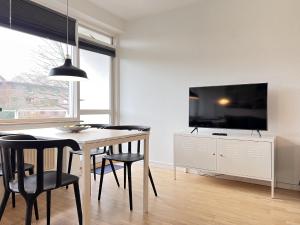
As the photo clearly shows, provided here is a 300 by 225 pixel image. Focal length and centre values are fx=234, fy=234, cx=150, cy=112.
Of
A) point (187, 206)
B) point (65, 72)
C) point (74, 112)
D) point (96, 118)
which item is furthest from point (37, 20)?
point (187, 206)

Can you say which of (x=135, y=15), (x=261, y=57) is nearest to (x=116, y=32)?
(x=135, y=15)

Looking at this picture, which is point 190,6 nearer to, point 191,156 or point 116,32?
point 116,32

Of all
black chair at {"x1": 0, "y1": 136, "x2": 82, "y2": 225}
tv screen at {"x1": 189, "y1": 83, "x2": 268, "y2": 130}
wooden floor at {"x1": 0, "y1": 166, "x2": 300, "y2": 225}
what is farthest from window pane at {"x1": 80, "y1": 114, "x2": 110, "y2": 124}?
black chair at {"x1": 0, "y1": 136, "x2": 82, "y2": 225}

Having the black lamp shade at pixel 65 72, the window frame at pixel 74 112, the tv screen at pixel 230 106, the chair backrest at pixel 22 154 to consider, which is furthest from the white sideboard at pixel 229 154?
the chair backrest at pixel 22 154

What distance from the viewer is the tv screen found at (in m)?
3.06

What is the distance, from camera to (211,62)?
368cm

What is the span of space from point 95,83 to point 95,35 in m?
0.88

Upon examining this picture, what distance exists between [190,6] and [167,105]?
1.69 m

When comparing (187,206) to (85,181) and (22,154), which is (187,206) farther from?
(22,154)

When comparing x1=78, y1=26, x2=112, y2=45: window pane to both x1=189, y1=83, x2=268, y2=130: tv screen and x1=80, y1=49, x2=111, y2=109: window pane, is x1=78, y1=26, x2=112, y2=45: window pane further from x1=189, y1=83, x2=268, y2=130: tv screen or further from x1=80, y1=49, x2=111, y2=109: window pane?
x1=189, y1=83, x2=268, y2=130: tv screen

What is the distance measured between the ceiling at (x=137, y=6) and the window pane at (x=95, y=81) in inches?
33.4

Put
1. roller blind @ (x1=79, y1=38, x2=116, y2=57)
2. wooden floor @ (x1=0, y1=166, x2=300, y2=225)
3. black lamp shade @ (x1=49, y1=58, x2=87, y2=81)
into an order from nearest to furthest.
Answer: wooden floor @ (x1=0, y1=166, x2=300, y2=225)
black lamp shade @ (x1=49, y1=58, x2=87, y2=81)
roller blind @ (x1=79, y1=38, x2=116, y2=57)

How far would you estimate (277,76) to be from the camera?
318 centimetres

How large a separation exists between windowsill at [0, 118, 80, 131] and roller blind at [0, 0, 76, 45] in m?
1.18
